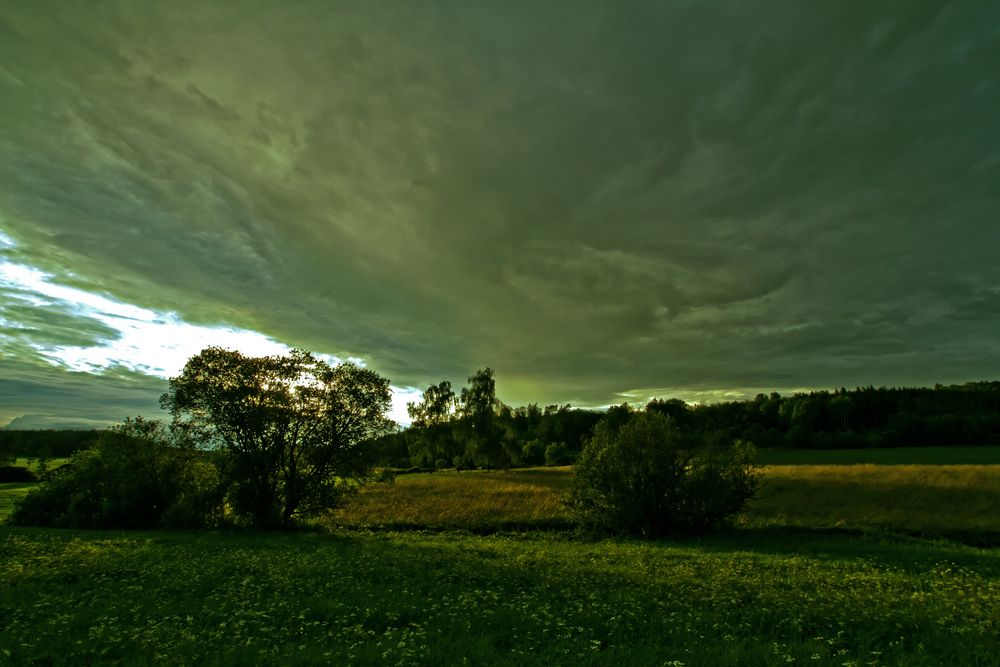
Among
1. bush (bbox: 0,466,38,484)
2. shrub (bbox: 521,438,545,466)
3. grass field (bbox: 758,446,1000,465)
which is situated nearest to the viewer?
bush (bbox: 0,466,38,484)

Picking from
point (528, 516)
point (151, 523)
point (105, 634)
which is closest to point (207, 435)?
point (151, 523)

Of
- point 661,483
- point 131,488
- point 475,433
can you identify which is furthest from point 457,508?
point 475,433

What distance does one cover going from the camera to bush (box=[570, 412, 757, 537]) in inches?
1235

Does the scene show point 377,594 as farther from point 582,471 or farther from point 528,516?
point 528,516

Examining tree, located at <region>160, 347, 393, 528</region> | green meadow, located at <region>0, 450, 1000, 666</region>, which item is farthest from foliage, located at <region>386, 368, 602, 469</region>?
green meadow, located at <region>0, 450, 1000, 666</region>

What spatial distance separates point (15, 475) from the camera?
255ft

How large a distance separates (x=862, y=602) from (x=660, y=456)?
19.3 m

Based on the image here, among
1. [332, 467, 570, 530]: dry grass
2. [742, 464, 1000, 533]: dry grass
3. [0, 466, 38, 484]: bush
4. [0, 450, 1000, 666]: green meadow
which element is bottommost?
[0, 466, 38, 484]: bush

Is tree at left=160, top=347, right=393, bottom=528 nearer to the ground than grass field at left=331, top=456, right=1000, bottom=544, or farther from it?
farther from it

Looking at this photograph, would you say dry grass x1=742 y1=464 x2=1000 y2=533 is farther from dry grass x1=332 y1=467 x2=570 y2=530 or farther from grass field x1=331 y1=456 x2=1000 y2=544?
dry grass x1=332 y1=467 x2=570 y2=530

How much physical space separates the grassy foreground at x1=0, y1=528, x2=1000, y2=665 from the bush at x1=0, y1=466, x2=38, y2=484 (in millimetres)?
81219

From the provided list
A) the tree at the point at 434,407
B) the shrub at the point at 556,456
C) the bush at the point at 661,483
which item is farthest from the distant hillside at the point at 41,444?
the bush at the point at 661,483

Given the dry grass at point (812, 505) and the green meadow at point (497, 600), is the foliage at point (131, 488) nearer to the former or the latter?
the green meadow at point (497, 600)

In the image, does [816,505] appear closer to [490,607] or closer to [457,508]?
[457,508]
